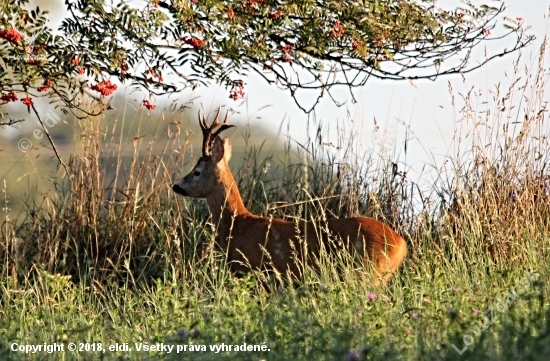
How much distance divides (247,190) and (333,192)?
0.79 metres

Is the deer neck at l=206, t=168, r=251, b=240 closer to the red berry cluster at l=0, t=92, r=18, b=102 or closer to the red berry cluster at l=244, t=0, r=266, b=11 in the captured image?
the red berry cluster at l=244, t=0, r=266, b=11

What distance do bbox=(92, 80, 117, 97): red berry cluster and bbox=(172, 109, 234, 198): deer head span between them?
4.37 ft

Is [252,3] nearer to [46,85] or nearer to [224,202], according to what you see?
[46,85]

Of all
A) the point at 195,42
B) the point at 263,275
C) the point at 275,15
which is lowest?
the point at 263,275

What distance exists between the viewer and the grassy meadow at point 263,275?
13.0 feet

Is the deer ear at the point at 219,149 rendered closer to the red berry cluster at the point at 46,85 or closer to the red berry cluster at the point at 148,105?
the red berry cluster at the point at 148,105

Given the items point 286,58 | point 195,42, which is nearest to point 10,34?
point 195,42

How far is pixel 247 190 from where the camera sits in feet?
28.3

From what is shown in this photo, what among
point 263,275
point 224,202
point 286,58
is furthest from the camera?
point 224,202

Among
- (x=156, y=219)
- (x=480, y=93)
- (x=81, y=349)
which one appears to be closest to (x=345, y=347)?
(x=81, y=349)

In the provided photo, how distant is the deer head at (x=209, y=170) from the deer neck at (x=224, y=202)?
11mm

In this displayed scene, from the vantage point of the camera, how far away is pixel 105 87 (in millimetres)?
6414

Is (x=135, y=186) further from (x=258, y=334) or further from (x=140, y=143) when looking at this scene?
(x=258, y=334)

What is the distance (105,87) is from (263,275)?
1757 mm
